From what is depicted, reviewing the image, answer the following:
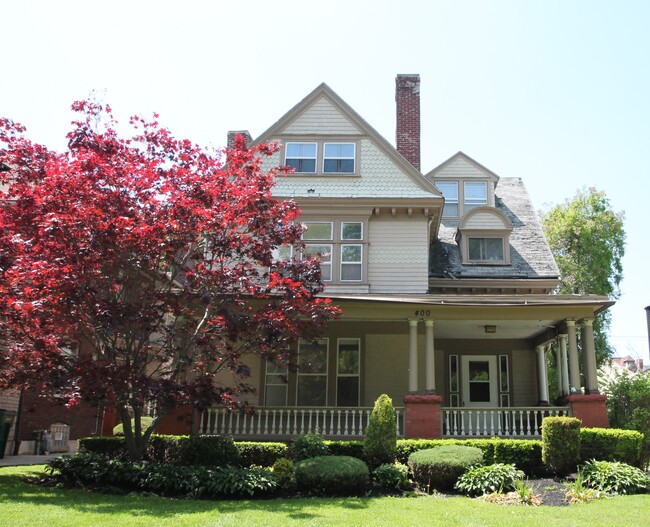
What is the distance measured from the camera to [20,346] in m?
10.8

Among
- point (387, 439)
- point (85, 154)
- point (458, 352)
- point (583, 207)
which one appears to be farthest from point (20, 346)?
point (583, 207)

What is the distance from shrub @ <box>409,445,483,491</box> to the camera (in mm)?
10602

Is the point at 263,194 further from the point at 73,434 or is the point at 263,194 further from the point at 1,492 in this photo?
the point at 73,434

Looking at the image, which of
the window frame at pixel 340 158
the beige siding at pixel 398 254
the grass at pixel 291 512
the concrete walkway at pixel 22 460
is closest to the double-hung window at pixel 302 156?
the window frame at pixel 340 158

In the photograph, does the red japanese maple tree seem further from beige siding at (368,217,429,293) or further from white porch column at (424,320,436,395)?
beige siding at (368,217,429,293)

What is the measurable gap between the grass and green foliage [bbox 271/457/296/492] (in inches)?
38.2

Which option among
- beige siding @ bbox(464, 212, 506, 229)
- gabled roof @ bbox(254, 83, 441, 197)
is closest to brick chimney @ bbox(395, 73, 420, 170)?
gabled roof @ bbox(254, 83, 441, 197)

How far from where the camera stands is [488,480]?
10.2 metres

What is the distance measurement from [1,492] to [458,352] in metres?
13.0

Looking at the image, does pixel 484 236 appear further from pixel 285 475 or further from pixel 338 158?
pixel 285 475

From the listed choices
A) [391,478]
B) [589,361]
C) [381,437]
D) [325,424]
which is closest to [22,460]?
[325,424]

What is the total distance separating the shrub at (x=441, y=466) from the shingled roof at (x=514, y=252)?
8204 mm

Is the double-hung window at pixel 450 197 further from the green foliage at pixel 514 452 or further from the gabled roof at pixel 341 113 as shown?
the green foliage at pixel 514 452

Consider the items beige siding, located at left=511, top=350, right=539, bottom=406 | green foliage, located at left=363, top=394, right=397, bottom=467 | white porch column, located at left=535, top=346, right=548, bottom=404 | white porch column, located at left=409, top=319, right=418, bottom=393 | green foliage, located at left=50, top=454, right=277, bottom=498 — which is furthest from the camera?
beige siding, located at left=511, top=350, right=539, bottom=406
